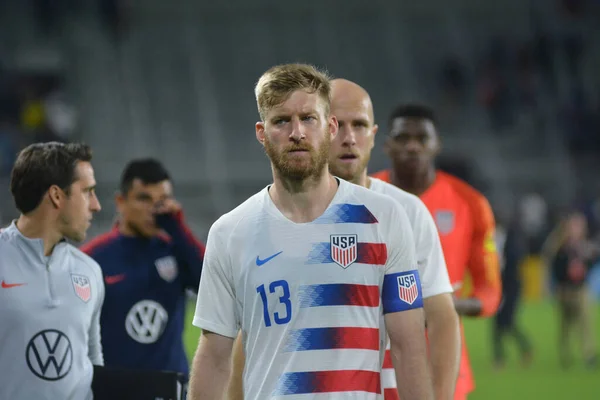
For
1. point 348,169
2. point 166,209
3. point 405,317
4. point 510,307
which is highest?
point 348,169

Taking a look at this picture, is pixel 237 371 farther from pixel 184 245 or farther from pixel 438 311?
pixel 184 245

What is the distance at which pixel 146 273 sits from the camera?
629cm

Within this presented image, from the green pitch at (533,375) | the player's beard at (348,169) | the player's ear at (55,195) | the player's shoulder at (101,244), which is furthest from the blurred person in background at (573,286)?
the player's ear at (55,195)

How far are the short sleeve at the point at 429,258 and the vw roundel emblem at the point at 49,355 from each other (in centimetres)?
155

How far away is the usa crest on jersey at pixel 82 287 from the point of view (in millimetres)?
4785

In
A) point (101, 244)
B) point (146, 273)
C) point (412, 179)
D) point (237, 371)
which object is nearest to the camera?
point (237, 371)

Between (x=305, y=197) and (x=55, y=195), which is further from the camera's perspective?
(x=55, y=195)

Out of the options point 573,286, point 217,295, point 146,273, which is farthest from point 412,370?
point 573,286

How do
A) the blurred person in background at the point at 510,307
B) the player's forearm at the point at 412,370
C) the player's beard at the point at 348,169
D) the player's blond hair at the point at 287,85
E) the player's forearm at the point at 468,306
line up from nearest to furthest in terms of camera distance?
the player's forearm at the point at 412,370 → the player's blond hair at the point at 287,85 → the player's beard at the point at 348,169 → the player's forearm at the point at 468,306 → the blurred person in background at the point at 510,307

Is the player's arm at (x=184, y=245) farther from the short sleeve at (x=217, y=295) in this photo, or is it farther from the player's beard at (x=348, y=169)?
the short sleeve at (x=217, y=295)

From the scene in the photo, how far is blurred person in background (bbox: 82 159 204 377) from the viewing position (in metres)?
6.12

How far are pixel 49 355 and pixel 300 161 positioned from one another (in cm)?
167

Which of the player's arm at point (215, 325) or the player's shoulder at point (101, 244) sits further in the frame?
the player's shoulder at point (101, 244)

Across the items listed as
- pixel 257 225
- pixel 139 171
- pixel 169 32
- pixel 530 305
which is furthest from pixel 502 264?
pixel 169 32
